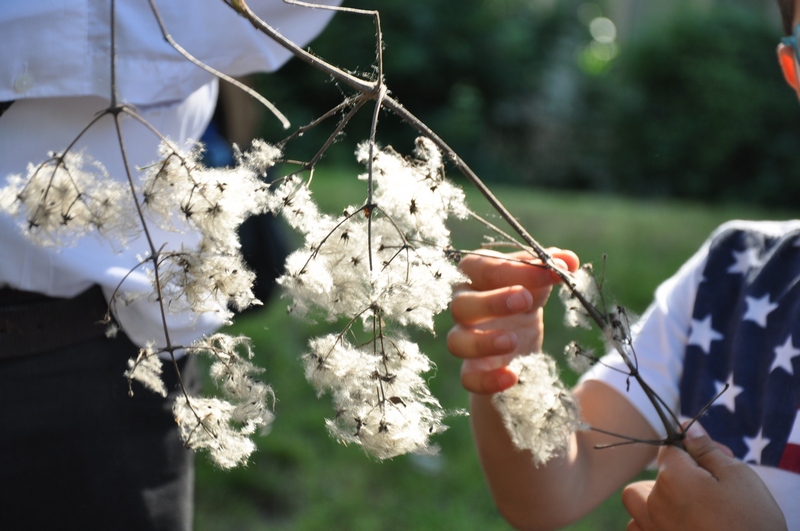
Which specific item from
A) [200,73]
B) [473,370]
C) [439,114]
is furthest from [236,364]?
[439,114]

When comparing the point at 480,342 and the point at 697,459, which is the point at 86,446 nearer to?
the point at 480,342

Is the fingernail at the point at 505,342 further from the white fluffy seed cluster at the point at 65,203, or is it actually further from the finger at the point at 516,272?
the white fluffy seed cluster at the point at 65,203

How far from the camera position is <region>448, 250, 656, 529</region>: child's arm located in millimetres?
1095

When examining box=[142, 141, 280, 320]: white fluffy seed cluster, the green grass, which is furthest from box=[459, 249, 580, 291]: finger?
the green grass

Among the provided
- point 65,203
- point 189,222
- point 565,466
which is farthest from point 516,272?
point 65,203

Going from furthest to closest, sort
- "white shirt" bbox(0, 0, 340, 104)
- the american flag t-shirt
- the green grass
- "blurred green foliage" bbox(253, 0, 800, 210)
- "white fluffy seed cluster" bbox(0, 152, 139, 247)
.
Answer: "blurred green foliage" bbox(253, 0, 800, 210) < the green grass < the american flag t-shirt < "white shirt" bbox(0, 0, 340, 104) < "white fluffy seed cluster" bbox(0, 152, 139, 247)

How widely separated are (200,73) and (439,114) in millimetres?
6175

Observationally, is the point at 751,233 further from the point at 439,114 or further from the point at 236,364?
the point at 439,114

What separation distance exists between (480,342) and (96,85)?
65 centimetres

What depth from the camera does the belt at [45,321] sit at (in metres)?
1.08

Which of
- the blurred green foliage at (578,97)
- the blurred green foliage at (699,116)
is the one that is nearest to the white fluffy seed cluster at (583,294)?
the blurred green foliage at (578,97)

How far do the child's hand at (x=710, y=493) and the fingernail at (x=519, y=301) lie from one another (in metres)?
0.26

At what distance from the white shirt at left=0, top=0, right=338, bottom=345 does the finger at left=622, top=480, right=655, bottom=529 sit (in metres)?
Answer: 0.66

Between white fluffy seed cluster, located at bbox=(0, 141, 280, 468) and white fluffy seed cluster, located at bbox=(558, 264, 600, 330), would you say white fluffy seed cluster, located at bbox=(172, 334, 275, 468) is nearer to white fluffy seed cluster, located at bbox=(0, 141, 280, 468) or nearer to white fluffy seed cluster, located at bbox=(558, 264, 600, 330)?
white fluffy seed cluster, located at bbox=(0, 141, 280, 468)
